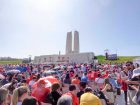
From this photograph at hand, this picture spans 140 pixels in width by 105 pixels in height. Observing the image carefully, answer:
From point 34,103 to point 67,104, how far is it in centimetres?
150

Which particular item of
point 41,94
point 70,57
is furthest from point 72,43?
point 41,94

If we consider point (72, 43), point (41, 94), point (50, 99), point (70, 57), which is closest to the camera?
point (50, 99)

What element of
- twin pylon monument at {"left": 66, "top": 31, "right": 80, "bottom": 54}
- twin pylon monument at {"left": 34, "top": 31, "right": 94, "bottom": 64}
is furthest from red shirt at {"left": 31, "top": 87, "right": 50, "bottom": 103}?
twin pylon monument at {"left": 66, "top": 31, "right": 80, "bottom": 54}

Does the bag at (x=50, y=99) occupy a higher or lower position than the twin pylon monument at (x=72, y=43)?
lower

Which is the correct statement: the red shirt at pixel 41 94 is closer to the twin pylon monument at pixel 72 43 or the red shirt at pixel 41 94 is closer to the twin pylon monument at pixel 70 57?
the twin pylon monument at pixel 70 57

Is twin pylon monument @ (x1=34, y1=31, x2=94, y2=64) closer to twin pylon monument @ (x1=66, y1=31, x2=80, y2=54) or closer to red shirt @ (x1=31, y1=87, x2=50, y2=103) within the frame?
twin pylon monument @ (x1=66, y1=31, x2=80, y2=54)

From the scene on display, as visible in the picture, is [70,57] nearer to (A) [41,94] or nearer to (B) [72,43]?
(B) [72,43]

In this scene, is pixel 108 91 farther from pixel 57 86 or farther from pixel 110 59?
pixel 110 59

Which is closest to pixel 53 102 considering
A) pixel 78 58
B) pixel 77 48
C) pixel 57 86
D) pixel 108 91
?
pixel 57 86

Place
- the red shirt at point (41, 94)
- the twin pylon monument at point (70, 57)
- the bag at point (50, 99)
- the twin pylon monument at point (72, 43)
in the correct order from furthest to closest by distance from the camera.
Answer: the twin pylon monument at point (72, 43)
the twin pylon monument at point (70, 57)
the red shirt at point (41, 94)
the bag at point (50, 99)

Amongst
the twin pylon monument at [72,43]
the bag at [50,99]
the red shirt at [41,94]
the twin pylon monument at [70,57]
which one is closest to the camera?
the bag at [50,99]

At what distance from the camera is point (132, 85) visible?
699 cm

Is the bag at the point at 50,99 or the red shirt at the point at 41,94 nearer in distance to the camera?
the bag at the point at 50,99

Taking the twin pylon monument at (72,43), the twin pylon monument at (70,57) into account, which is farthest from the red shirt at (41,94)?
the twin pylon monument at (72,43)
